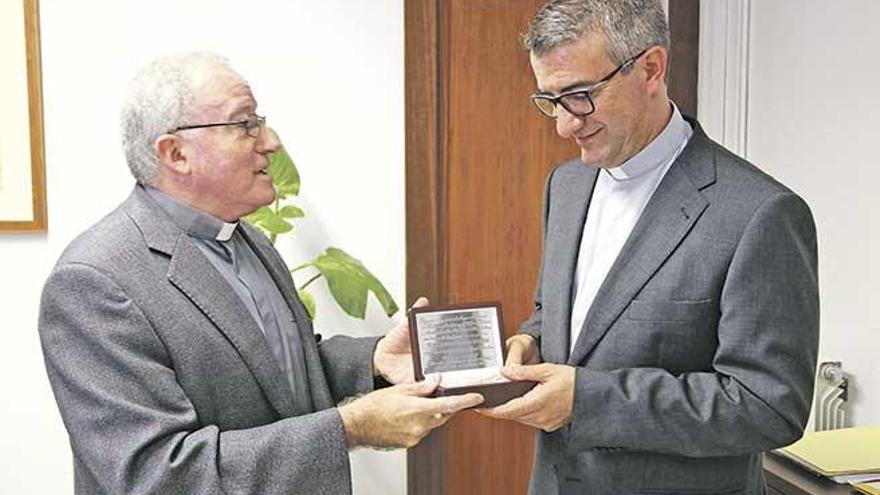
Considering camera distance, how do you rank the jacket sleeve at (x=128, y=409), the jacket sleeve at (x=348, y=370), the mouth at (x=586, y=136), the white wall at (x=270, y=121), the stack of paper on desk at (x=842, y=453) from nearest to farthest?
the jacket sleeve at (x=128, y=409), the mouth at (x=586, y=136), the jacket sleeve at (x=348, y=370), the stack of paper on desk at (x=842, y=453), the white wall at (x=270, y=121)

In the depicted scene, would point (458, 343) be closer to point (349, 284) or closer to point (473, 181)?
point (349, 284)

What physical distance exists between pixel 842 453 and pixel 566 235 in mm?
856

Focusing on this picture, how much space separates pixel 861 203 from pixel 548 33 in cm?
113

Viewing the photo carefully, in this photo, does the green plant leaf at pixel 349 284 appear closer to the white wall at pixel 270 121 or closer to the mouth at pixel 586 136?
the white wall at pixel 270 121

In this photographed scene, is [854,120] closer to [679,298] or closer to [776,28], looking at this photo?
[776,28]

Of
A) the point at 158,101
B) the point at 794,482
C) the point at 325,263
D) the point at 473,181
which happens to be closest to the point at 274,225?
the point at 325,263

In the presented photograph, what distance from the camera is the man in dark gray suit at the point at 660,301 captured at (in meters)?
1.38

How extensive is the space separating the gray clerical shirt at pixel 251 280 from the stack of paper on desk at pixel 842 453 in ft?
3.53

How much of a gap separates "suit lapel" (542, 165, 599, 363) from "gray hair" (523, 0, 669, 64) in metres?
0.31

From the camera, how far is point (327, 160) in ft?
8.95

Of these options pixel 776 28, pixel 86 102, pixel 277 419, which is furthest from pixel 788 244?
pixel 86 102

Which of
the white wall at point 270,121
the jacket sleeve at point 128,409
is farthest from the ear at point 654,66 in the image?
the white wall at point 270,121

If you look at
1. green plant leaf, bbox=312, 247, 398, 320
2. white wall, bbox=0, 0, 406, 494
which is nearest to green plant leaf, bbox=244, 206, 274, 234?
green plant leaf, bbox=312, 247, 398, 320

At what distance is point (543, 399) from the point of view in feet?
4.62
